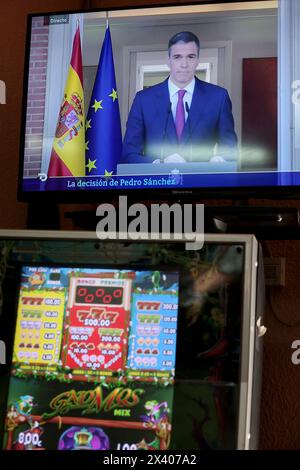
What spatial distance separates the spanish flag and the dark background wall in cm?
29

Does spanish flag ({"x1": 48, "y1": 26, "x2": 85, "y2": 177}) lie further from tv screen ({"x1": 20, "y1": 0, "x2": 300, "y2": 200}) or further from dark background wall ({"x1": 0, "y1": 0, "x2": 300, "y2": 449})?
dark background wall ({"x1": 0, "y1": 0, "x2": 300, "y2": 449})

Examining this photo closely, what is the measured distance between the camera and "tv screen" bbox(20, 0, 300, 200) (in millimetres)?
1801

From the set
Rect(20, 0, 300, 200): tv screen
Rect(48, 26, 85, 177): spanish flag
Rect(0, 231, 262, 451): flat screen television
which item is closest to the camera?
Rect(0, 231, 262, 451): flat screen television

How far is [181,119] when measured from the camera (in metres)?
1.85

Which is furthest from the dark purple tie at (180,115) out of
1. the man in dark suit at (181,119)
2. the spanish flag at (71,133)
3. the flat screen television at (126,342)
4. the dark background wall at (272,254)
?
the flat screen television at (126,342)

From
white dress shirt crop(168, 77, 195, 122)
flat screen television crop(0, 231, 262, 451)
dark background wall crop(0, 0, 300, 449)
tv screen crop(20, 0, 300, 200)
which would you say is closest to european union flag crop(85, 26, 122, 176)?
tv screen crop(20, 0, 300, 200)

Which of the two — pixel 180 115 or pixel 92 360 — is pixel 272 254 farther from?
pixel 92 360

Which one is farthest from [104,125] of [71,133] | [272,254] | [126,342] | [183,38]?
[126,342]

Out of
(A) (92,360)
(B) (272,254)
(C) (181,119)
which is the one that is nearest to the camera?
(A) (92,360)

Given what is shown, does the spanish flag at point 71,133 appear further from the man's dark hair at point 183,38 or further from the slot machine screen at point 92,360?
the slot machine screen at point 92,360

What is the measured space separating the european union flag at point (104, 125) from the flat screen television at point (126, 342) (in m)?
0.53

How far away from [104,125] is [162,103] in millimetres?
173
